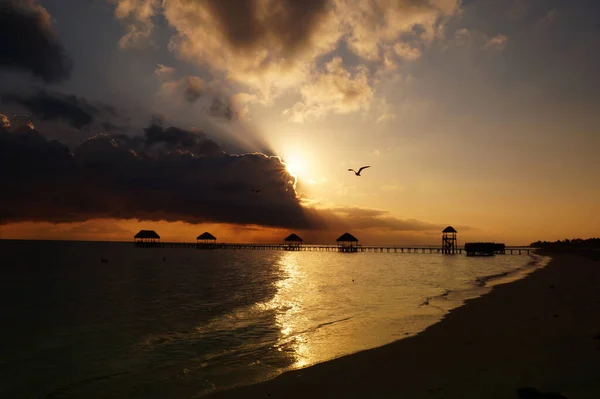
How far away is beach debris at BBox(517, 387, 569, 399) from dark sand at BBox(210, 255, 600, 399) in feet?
0.05

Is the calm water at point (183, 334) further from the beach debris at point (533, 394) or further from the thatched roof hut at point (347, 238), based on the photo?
the thatched roof hut at point (347, 238)

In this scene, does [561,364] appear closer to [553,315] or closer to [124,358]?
[553,315]

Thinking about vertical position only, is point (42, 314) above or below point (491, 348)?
below

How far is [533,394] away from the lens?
615 centimetres

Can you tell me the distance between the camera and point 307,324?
16.5 metres

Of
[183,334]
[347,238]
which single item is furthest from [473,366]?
[347,238]

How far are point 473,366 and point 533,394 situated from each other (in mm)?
2281

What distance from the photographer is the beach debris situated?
589 cm

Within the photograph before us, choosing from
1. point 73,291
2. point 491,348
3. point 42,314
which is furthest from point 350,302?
point 73,291

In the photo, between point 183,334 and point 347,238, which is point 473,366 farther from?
point 347,238

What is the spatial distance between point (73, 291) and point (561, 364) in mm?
34114

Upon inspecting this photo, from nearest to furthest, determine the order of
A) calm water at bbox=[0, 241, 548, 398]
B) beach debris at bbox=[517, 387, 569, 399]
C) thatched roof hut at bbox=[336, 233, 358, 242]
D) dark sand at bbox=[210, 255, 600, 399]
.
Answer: beach debris at bbox=[517, 387, 569, 399] < dark sand at bbox=[210, 255, 600, 399] < calm water at bbox=[0, 241, 548, 398] < thatched roof hut at bbox=[336, 233, 358, 242]

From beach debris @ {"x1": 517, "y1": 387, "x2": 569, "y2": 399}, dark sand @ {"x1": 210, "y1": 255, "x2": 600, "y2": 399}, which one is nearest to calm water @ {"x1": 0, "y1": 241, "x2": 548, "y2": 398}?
dark sand @ {"x1": 210, "y1": 255, "x2": 600, "y2": 399}

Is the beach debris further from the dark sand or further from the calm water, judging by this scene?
the calm water
